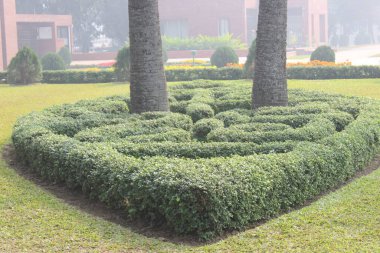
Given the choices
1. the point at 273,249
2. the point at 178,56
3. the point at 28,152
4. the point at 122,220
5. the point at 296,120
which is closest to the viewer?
the point at 273,249

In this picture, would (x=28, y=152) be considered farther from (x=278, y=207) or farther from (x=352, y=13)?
(x=352, y=13)

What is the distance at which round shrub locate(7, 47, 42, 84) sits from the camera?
24.2 m

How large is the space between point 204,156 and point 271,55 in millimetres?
3841

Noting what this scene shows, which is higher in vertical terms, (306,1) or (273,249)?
(306,1)

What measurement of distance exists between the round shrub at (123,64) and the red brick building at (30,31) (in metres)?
18.0

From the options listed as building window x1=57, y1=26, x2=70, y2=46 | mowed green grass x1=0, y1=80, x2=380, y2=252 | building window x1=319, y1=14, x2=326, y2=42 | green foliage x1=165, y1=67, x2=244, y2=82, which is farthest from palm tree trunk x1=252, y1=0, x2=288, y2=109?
building window x1=319, y1=14, x2=326, y2=42

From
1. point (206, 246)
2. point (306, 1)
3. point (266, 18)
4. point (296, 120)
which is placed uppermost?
point (306, 1)

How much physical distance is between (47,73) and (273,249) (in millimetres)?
21286

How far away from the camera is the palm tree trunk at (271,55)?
11.8 meters

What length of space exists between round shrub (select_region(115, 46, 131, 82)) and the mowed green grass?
15825 mm

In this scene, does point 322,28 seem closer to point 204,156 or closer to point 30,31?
point 30,31

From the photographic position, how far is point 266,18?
1178 centimetres

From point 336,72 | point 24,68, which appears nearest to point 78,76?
point 24,68

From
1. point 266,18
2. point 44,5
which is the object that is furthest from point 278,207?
point 44,5
